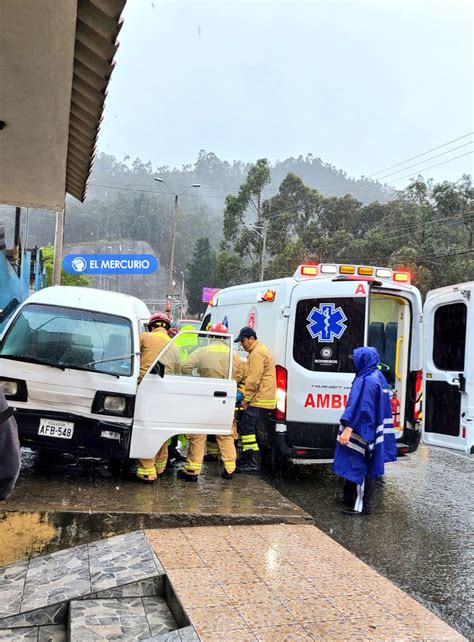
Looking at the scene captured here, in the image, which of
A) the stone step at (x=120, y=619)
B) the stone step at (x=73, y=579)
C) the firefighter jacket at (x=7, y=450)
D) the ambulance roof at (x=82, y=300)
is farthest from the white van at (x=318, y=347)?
the firefighter jacket at (x=7, y=450)

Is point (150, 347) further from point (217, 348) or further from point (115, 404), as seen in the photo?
point (115, 404)

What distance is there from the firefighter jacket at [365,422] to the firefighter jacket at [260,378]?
99 centimetres

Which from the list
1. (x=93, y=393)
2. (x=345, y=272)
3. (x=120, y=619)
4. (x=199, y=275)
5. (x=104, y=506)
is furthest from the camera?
(x=199, y=275)

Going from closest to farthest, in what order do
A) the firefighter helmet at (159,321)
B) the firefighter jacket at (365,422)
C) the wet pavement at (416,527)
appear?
the wet pavement at (416,527) → the firefighter jacket at (365,422) → the firefighter helmet at (159,321)

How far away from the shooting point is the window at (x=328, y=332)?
6441 millimetres

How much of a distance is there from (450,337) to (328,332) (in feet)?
6.40

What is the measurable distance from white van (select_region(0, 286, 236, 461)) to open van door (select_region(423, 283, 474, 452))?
115 inches

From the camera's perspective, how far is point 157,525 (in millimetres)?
4551

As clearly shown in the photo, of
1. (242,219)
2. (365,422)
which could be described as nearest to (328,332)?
(365,422)

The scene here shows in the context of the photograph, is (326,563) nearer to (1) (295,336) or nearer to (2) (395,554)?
(2) (395,554)

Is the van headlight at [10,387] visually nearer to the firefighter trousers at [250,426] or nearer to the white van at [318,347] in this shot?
the firefighter trousers at [250,426]

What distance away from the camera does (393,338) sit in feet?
27.0

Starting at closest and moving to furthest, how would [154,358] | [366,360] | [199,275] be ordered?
1. [366,360]
2. [154,358]
3. [199,275]

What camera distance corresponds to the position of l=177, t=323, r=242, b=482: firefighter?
572 cm
